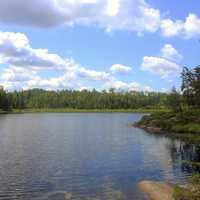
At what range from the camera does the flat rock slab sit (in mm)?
28292

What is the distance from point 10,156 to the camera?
47156 mm

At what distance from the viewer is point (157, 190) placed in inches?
1185

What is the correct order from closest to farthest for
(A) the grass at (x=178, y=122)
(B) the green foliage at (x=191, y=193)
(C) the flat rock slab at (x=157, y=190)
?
(B) the green foliage at (x=191, y=193), (C) the flat rock slab at (x=157, y=190), (A) the grass at (x=178, y=122)

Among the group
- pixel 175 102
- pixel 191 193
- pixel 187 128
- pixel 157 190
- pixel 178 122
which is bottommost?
pixel 157 190

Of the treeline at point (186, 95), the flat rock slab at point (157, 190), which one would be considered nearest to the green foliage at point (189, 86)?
the treeline at point (186, 95)

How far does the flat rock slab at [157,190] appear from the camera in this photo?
28.3 meters

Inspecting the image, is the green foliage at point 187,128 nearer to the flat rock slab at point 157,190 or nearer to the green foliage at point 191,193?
the flat rock slab at point 157,190

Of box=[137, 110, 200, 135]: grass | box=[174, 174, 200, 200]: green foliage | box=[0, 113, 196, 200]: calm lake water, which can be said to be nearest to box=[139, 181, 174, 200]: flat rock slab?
box=[0, 113, 196, 200]: calm lake water

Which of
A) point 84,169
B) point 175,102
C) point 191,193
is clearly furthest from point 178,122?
point 191,193

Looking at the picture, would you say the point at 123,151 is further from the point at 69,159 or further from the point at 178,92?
the point at 178,92

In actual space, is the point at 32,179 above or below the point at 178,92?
below

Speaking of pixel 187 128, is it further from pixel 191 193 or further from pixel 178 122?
pixel 191 193

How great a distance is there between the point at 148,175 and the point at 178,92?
275 ft

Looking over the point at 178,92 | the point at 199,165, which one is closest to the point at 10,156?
the point at 199,165
